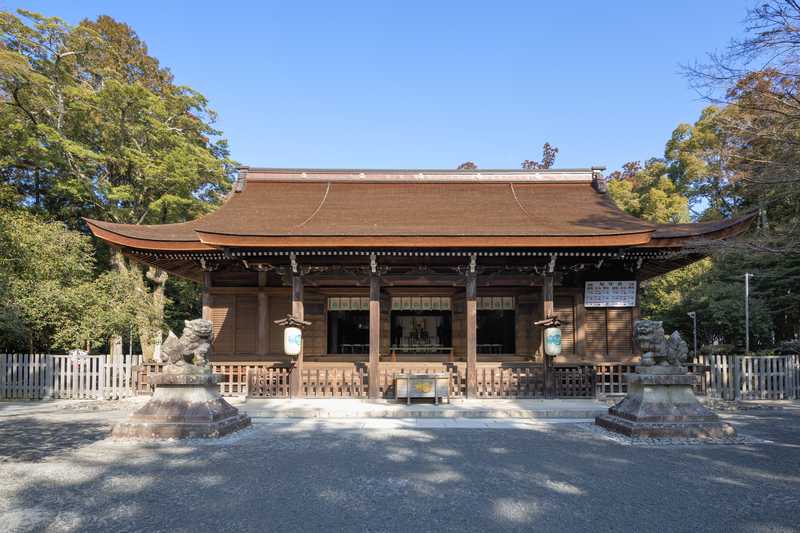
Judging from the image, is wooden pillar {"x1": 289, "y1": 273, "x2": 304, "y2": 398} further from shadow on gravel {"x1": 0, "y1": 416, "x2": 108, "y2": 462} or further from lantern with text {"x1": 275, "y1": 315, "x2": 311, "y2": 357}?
shadow on gravel {"x1": 0, "y1": 416, "x2": 108, "y2": 462}

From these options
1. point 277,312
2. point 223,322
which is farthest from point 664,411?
point 223,322

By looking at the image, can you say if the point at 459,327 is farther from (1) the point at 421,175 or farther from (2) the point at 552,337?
(1) the point at 421,175

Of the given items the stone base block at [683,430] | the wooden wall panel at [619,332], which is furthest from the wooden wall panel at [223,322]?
the stone base block at [683,430]

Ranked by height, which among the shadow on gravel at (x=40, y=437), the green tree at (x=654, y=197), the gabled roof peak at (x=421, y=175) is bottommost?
the shadow on gravel at (x=40, y=437)

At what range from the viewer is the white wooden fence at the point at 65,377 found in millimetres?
12820

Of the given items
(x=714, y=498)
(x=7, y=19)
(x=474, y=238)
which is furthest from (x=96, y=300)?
(x=714, y=498)

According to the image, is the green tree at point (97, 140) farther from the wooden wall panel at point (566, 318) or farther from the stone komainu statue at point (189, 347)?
the wooden wall panel at point (566, 318)

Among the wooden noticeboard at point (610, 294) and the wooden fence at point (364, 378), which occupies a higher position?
the wooden noticeboard at point (610, 294)

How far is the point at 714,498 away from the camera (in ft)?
16.4

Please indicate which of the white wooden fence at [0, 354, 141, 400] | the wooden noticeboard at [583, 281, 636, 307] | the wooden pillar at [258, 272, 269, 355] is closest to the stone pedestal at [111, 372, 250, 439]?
the white wooden fence at [0, 354, 141, 400]

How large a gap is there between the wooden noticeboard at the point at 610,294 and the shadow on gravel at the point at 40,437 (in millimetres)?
11856

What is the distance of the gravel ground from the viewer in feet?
14.4

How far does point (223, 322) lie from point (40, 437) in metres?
7.09

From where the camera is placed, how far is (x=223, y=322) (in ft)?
49.5
